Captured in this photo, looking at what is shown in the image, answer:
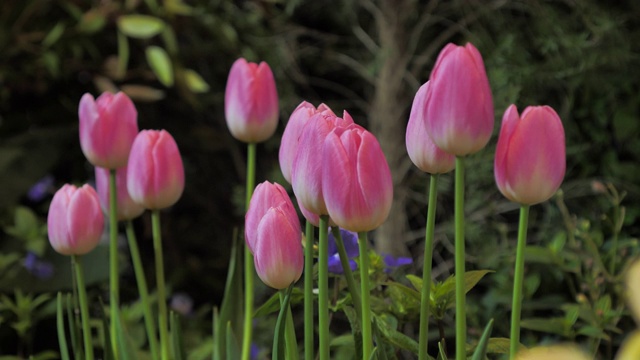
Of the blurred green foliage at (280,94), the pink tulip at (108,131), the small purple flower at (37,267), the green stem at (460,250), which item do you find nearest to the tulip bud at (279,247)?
the green stem at (460,250)

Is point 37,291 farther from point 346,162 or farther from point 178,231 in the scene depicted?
point 346,162

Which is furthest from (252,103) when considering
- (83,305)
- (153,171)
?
(83,305)

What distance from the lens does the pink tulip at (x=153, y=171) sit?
66 centimetres

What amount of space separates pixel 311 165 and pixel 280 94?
1.45 meters

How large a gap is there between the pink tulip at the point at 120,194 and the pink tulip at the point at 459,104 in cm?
35

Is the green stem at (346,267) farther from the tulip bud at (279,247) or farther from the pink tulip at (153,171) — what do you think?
the pink tulip at (153,171)

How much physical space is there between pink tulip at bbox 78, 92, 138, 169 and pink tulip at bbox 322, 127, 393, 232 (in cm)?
27

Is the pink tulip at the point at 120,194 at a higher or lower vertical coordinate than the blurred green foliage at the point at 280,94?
higher

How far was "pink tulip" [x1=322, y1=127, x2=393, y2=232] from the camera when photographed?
464 mm

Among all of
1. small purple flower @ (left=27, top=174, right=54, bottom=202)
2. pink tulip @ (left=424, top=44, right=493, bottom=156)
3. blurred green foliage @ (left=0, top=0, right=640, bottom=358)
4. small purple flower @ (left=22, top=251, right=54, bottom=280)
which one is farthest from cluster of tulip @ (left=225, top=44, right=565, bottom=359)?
small purple flower @ (left=27, top=174, right=54, bottom=202)

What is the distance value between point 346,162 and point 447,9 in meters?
1.43

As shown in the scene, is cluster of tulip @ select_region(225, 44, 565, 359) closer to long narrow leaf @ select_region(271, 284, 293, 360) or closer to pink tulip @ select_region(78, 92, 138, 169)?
long narrow leaf @ select_region(271, 284, 293, 360)

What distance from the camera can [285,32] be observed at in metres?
1.92

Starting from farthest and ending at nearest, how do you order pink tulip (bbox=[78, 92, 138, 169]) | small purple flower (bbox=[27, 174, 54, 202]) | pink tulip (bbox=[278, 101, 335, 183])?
small purple flower (bbox=[27, 174, 54, 202]), pink tulip (bbox=[78, 92, 138, 169]), pink tulip (bbox=[278, 101, 335, 183])
